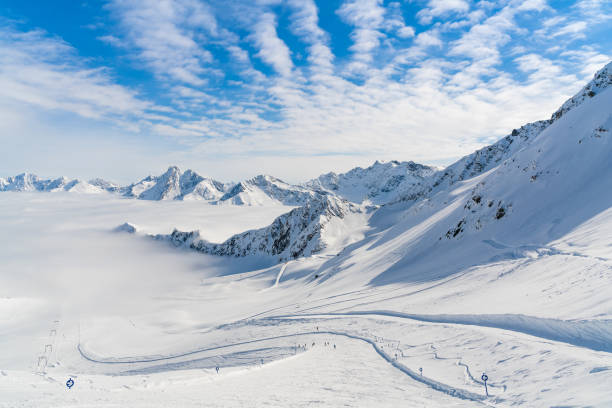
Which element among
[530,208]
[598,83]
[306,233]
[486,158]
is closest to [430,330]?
[530,208]

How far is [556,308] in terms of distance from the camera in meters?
14.3

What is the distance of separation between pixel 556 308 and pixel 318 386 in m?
12.4

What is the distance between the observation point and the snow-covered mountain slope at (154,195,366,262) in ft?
384

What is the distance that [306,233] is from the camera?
123 m

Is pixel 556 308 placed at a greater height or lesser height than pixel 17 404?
greater

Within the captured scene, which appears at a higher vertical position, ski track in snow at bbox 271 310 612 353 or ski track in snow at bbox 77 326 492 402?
ski track in snow at bbox 271 310 612 353

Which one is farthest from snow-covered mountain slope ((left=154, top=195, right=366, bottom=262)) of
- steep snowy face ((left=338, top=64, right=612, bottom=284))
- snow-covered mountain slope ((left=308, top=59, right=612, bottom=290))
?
steep snowy face ((left=338, top=64, right=612, bottom=284))

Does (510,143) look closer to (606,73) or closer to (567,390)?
(606,73)

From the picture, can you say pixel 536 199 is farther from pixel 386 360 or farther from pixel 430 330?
pixel 386 360

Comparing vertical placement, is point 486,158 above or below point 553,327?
above

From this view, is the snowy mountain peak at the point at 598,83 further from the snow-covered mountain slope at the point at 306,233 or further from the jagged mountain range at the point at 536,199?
the snow-covered mountain slope at the point at 306,233

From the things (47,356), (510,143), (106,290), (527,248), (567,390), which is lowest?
(106,290)

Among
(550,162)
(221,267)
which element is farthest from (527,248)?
(221,267)

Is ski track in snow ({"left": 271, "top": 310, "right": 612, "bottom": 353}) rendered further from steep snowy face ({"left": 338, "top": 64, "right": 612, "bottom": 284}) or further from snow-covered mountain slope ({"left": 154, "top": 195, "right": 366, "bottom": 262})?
snow-covered mountain slope ({"left": 154, "top": 195, "right": 366, "bottom": 262})
